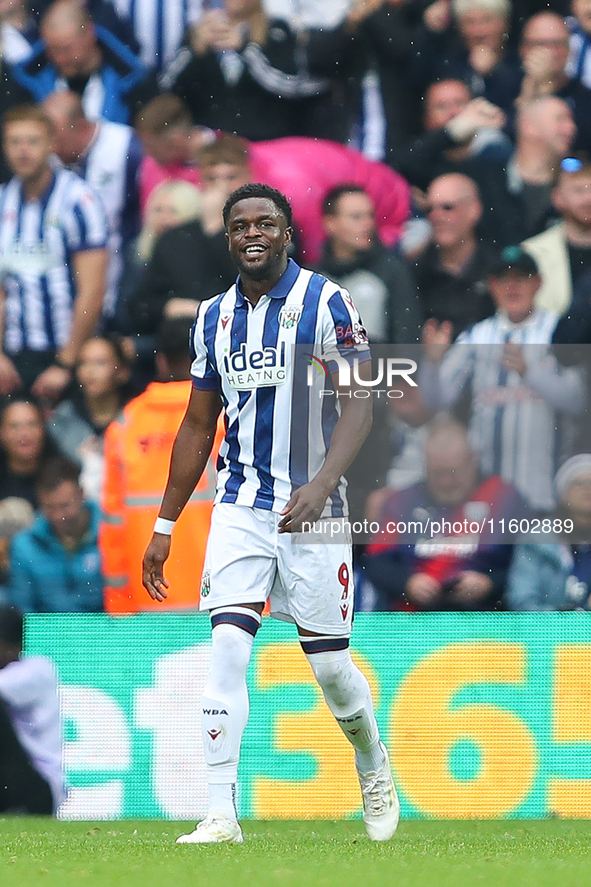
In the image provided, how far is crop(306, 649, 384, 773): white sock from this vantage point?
14.7 ft

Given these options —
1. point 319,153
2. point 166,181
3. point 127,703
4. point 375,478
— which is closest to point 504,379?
point 375,478

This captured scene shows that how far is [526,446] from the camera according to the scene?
241 inches

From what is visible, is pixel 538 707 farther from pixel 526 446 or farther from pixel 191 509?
pixel 191 509

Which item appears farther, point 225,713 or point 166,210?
point 166,210

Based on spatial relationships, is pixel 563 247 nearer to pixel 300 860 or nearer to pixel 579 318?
pixel 579 318

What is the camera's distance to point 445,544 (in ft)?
19.8

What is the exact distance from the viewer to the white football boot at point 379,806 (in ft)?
15.1

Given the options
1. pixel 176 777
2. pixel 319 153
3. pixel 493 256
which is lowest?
pixel 176 777

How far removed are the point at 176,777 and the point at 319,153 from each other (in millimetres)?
2695

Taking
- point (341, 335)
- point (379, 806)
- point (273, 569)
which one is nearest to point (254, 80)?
point (341, 335)

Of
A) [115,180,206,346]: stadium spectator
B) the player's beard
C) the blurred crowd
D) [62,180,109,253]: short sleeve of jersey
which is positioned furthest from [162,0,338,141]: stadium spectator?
the player's beard

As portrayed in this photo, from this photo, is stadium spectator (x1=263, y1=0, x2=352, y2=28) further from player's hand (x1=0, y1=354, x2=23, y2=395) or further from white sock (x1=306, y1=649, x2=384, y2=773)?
white sock (x1=306, y1=649, x2=384, y2=773)

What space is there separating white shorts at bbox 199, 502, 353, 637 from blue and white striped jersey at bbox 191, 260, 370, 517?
8 cm

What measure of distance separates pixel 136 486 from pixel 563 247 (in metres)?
2.08
